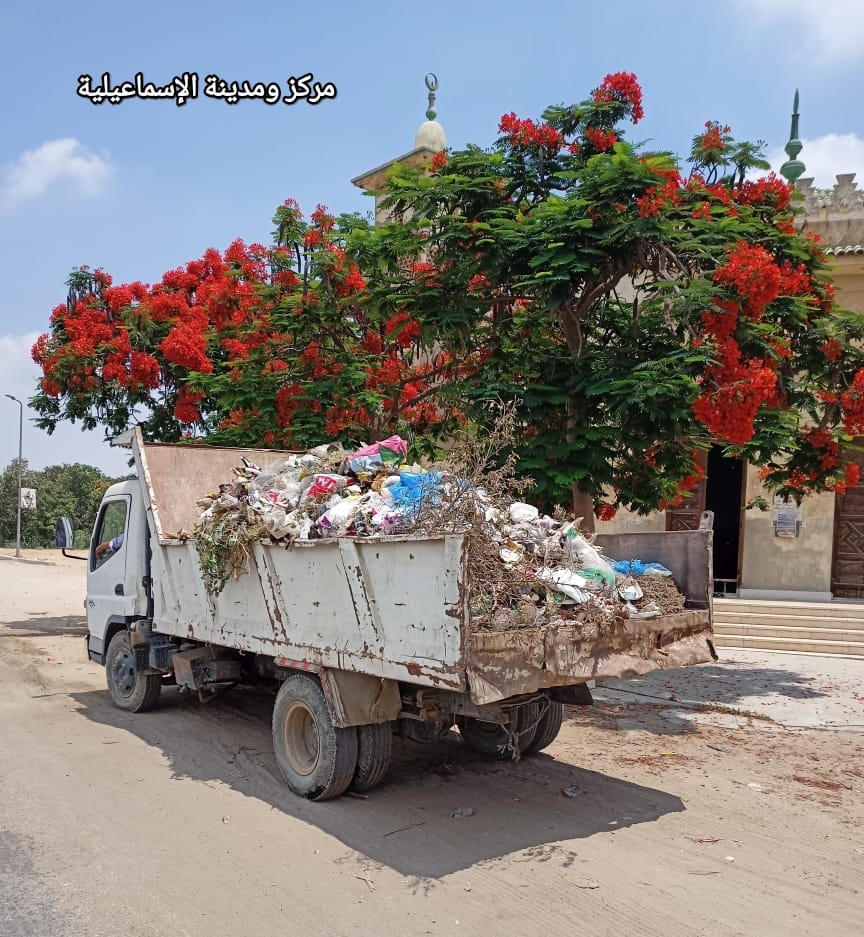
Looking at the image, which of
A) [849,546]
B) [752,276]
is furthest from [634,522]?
[752,276]

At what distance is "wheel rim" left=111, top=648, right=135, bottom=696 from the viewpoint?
8.25 m

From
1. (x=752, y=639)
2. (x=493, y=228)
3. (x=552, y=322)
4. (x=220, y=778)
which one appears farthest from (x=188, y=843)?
(x=752, y=639)

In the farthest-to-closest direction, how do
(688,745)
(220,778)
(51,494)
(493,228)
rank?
(51,494)
(493,228)
(688,745)
(220,778)

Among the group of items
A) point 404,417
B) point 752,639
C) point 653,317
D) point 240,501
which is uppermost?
point 653,317

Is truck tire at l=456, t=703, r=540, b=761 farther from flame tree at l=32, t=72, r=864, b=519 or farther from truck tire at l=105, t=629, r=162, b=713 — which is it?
truck tire at l=105, t=629, r=162, b=713

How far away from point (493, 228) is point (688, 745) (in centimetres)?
524

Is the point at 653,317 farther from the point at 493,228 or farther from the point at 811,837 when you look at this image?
the point at 811,837

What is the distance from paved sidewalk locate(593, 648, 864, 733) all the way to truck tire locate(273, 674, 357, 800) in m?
3.63

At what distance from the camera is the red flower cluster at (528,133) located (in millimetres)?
8523

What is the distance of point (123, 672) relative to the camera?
838cm

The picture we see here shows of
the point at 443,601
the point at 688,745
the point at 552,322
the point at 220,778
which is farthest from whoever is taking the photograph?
the point at 552,322

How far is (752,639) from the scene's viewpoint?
13336 millimetres

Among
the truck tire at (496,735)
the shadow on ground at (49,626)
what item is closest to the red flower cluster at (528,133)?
the truck tire at (496,735)

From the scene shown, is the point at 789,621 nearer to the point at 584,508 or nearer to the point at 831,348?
the point at 831,348
